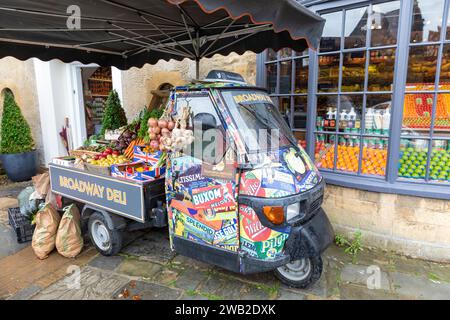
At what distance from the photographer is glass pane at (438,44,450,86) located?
362 cm

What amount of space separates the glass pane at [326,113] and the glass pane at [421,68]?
93cm

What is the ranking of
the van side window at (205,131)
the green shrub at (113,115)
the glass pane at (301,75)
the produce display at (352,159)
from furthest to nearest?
the green shrub at (113,115), the glass pane at (301,75), the produce display at (352,159), the van side window at (205,131)

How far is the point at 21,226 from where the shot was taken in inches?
164

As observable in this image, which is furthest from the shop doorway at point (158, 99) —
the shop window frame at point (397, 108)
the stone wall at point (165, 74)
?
the shop window frame at point (397, 108)

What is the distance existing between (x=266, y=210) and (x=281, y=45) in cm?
269

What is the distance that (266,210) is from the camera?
2684 mm

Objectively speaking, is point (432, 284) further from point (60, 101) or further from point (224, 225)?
point (60, 101)

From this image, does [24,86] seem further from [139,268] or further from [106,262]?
[139,268]

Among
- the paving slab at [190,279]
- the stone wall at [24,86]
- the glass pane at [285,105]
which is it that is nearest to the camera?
the paving slab at [190,279]

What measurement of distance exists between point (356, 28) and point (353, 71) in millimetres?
553

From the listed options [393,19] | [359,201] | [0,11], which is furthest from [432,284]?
[0,11]

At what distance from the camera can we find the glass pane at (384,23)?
3.78 m

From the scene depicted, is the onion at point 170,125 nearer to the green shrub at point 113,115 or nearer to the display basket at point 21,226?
the display basket at point 21,226

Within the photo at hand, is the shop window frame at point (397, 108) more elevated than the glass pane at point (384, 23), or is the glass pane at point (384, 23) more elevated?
the glass pane at point (384, 23)
